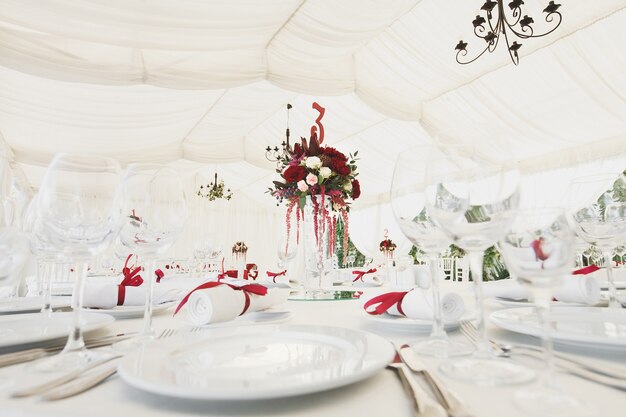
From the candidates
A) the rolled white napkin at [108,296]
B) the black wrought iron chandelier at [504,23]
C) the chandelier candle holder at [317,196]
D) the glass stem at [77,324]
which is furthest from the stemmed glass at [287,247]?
the black wrought iron chandelier at [504,23]

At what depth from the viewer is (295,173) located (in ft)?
5.54

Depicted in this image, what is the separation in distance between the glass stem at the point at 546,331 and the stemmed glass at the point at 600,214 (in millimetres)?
575

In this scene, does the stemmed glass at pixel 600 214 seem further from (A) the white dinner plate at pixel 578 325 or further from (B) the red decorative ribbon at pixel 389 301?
(B) the red decorative ribbon at pixel 389 301

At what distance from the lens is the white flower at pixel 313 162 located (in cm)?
166

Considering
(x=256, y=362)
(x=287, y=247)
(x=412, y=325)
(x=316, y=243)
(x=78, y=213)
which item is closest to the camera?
(x=256, y=362)

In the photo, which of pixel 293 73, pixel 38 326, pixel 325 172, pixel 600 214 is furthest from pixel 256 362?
pixel 293 73

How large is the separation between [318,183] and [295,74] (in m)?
4.15

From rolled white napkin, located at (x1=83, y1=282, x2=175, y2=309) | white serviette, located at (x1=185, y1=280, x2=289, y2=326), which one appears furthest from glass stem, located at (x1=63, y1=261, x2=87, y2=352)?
rolled white napkin, located at (x1=83, y1=282, x2=175, y2=309)

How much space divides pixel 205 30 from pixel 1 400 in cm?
412

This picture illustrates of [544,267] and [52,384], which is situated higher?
[544,267]

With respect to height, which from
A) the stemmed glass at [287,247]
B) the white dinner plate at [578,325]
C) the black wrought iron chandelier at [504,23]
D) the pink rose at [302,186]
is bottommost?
the white dinner plate at [578,325]

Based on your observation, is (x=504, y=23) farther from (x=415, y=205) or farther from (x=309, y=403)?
(x=309, y=403)

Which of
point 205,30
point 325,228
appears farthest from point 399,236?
point 325,228

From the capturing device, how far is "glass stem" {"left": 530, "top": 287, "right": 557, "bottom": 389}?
1.35 feet
